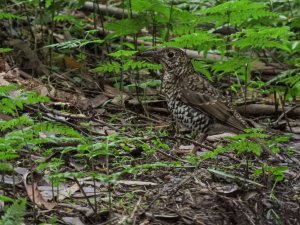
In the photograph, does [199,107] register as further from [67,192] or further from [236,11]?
[67,192]

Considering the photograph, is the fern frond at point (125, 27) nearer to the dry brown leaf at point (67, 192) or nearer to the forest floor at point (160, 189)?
the forest floor at point (160, 189)

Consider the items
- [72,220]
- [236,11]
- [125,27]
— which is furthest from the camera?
[125,27]

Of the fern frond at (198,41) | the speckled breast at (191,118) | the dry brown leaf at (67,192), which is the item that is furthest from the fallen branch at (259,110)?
the dry brown leaf at (67,192)

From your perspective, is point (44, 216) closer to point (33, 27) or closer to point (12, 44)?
point (12, 44)

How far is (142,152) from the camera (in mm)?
6254

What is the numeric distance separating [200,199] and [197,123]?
190cm

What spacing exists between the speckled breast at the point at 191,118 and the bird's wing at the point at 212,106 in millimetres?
52

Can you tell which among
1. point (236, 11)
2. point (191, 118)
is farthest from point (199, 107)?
point (236, 11)

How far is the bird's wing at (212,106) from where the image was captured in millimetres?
6812

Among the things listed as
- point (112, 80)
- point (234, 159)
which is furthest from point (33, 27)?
point (234, 159)

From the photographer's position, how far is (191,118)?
270 inches

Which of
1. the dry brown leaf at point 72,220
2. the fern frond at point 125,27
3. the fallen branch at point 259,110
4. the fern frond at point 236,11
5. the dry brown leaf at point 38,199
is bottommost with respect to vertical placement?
the fallen branch at point 259,110

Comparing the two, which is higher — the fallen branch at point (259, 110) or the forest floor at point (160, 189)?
the forest floor at point (160, 189)

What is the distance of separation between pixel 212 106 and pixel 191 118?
25 centimetres
